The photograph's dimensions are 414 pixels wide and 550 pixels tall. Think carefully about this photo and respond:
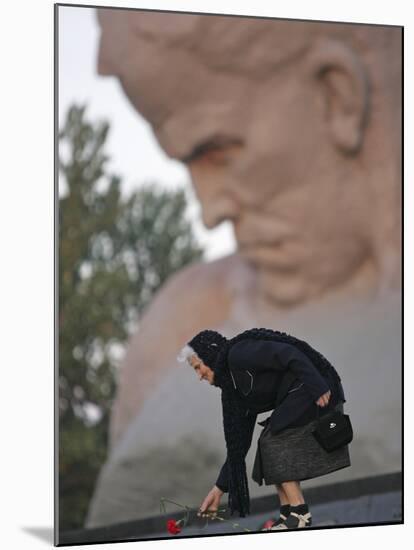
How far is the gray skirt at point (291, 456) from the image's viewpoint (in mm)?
4992

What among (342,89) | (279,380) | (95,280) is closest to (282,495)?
(279,380)

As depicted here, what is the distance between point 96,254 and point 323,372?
1048cm

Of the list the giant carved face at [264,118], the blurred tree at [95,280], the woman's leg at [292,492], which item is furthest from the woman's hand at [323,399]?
the blurred tree at [95,280]

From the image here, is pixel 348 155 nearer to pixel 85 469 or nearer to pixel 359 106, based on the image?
pixel 359 106

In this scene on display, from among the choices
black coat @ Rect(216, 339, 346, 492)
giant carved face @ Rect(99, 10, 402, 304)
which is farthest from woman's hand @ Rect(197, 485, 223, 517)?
giant carved face @ Rect(99, 10, 402, 304)

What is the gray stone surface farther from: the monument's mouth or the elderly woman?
the monument's mouth

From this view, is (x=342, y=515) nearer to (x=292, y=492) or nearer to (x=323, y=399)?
(x=292, y=492)

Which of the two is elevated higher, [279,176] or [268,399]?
[279,176]

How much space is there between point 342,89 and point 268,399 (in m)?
5.81

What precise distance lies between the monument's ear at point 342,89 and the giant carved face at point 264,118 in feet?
0.03

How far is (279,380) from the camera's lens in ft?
16.4

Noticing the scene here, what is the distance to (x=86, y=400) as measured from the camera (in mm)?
15148

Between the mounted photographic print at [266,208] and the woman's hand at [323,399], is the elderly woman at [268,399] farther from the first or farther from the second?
the mounted photographic print at [266,208]

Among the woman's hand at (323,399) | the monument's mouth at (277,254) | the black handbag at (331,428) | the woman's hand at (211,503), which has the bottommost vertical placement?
the woman's hand at (211,503)
